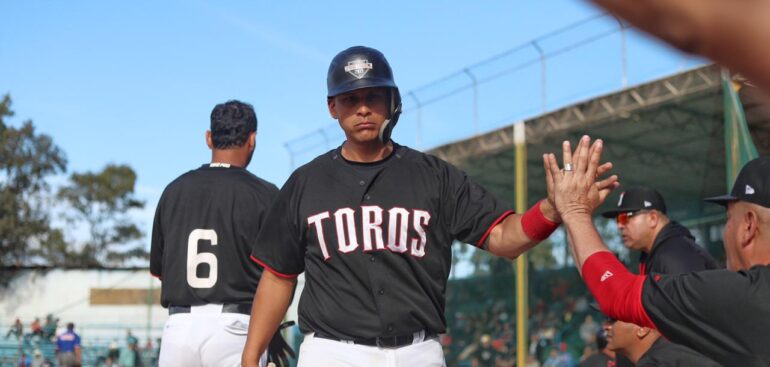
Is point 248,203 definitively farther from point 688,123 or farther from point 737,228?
point 688,123

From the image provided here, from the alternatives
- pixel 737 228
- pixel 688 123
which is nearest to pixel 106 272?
pixel 688 123

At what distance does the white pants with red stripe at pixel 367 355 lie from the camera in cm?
383

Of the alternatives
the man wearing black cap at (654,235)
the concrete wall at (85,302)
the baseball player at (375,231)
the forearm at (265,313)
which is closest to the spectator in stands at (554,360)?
the concrete wall at (85,302)

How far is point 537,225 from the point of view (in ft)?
12.4

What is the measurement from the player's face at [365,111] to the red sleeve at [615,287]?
1191 mm

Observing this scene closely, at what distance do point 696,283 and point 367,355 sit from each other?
1363 millimetres

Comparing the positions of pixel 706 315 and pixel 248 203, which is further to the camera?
pixel 248 203

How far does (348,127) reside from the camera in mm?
4086

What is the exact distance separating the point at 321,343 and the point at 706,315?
1577 millimetres

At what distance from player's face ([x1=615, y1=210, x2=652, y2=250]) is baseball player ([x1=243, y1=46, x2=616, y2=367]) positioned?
314cm

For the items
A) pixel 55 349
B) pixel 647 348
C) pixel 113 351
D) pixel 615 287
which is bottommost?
pixel 113 351

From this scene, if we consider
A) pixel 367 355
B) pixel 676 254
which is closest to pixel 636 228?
pixel 676 254

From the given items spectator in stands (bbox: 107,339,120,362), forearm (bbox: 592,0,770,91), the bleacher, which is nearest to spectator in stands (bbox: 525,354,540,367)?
the bleacher

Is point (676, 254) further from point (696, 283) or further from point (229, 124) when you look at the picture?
point (696, 283)
